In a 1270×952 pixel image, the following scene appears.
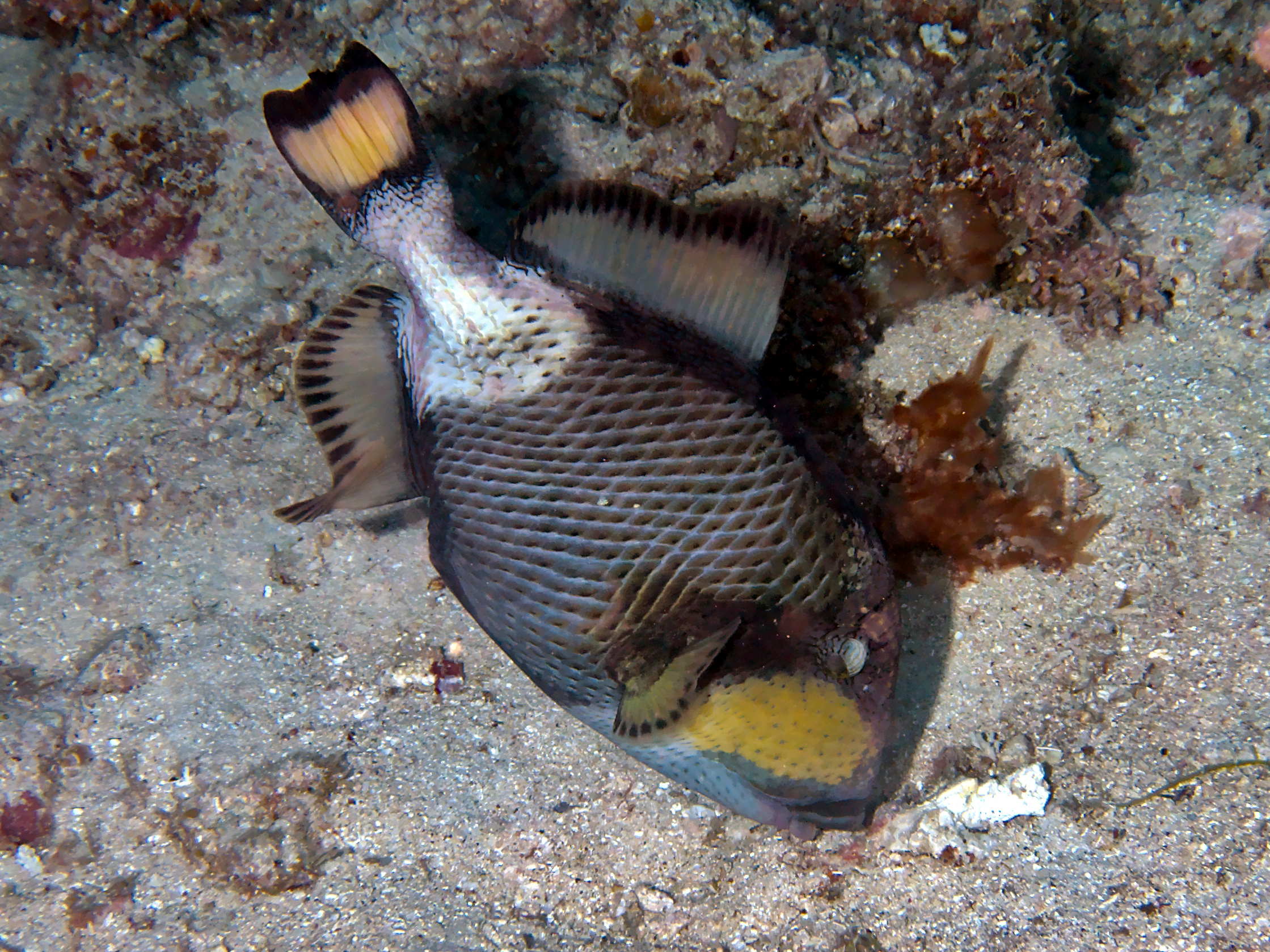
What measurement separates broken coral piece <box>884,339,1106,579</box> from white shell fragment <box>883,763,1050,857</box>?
0.82 metres

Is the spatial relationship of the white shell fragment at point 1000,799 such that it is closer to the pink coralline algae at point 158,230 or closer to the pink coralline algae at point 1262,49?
the pink coralline algae at point 1262,49

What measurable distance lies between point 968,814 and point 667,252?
2290 mm

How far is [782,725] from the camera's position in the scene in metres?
2.10

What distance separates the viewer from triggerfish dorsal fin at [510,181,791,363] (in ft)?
8.00

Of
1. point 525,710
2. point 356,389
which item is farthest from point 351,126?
point 525,710

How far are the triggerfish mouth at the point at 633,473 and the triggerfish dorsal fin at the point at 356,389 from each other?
0.08 m

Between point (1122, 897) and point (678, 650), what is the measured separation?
5.28 ft

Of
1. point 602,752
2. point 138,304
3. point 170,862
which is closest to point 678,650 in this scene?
point 602,752

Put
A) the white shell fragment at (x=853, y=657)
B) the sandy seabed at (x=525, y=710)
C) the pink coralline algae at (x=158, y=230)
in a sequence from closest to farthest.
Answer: the white shell fragment at (x=853, y=657)
the sandy seabed at (x=525, y=710)
the pink coralline algae at (x=158, y=230)

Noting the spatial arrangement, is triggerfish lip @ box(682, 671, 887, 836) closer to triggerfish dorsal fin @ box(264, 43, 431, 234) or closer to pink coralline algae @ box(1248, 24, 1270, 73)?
triggerfish dorsal fin @ box(264, 43, 431, 234)

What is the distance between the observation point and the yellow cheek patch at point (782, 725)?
2.10 m

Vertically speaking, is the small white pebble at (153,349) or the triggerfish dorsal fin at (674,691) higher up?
the small white pebble at (153,349)

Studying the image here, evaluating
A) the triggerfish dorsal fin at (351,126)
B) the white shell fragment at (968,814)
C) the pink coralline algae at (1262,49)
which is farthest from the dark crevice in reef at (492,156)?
the pink coralline algae at (1262,49)

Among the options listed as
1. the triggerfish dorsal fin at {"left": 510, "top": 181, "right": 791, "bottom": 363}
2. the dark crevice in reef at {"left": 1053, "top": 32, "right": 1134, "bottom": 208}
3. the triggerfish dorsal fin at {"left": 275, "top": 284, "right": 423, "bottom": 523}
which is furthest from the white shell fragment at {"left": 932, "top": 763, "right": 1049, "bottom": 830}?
the dark crevice in reef at {"left": 1053, "top": 32, "right": 1134, "bottom": 208}
